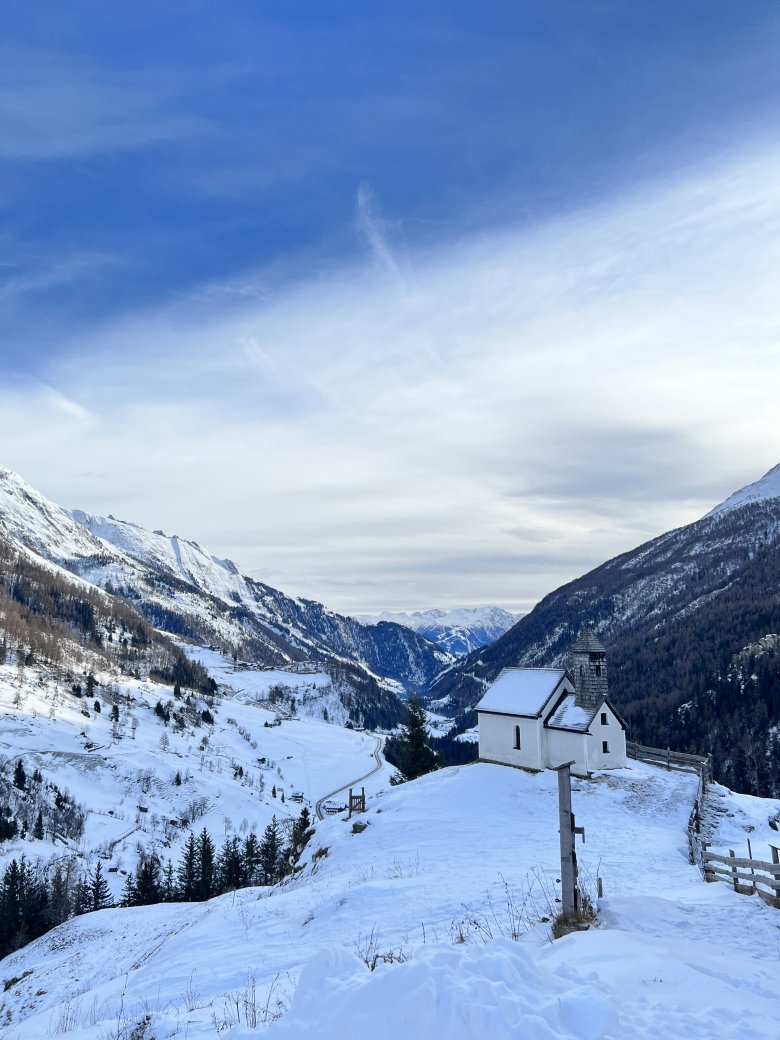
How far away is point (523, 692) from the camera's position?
5044 centimetres

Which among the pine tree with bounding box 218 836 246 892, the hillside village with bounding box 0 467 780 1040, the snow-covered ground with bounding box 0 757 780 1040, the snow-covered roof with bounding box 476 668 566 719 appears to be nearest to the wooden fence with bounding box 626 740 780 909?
the hillside village with bounding box 0 467 780 1040

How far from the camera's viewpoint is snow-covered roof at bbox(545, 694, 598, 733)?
4553 cm

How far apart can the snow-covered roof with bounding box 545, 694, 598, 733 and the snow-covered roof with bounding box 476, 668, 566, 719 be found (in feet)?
3.98

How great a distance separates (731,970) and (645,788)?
34123 mm

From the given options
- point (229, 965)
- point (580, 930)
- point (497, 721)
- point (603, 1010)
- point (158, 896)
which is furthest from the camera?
point (158, 896)

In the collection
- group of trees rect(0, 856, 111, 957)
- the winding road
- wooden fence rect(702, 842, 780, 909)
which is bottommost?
the winding road

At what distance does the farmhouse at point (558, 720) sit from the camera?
150 ft

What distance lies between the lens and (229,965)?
640 inches

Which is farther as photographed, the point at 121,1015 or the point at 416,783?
the point at 416,783

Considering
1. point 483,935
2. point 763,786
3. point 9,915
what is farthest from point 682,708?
point 483,935

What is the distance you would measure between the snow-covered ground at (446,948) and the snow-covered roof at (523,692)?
9.35m

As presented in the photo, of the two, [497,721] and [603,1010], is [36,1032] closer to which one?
[603,1010]

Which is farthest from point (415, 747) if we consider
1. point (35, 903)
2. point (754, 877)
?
point (754, 877)

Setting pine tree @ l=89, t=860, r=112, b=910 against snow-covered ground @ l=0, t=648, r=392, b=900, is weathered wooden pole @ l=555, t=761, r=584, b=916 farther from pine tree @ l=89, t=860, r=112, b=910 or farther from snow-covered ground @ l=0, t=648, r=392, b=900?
snow-covered ground @ l=0, t=648, r=392, b=900
